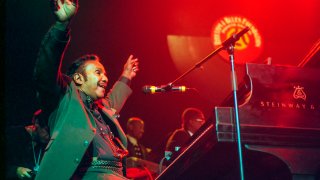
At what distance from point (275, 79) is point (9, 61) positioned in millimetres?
6596

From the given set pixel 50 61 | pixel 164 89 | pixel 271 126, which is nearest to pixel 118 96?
pixel 164 89

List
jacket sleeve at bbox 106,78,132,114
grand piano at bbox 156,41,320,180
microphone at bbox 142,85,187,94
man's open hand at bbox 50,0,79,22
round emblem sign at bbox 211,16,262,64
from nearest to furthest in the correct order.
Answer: grand piano at bbox 156,41,320,180 → man's open hand at bbox 50,0,79,22 → microphone at bbox 142,85,187,94 → jacket sleeve at bbox 106,78,132,114 → round emblem sign at bbox 211,16,262,64

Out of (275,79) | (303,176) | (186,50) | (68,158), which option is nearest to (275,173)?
(303,176)

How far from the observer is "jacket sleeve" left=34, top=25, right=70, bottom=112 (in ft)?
9.71

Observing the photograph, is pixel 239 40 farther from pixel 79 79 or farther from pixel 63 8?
pixel 63 8

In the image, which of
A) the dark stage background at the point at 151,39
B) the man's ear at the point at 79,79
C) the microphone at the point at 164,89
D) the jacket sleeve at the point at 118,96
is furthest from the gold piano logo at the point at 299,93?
the dark stage background at the point at 151,39

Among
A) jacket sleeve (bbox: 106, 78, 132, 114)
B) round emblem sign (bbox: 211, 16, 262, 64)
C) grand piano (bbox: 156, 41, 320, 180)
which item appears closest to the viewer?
grand piano (bbox: 156, 41, 320, 180)

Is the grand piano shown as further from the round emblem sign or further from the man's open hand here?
the round emblem sign

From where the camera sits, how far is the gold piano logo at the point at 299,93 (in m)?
2.88

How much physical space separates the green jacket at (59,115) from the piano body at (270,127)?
2.38ft

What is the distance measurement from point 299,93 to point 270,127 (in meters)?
0.39

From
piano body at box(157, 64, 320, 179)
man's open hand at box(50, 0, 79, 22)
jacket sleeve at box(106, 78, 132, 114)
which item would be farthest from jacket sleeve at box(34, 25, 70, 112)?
jacket sleeve at box(106, 78, 132, 114)

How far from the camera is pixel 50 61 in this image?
9.71 feet

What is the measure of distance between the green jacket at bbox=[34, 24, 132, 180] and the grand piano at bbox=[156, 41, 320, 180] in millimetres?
725
